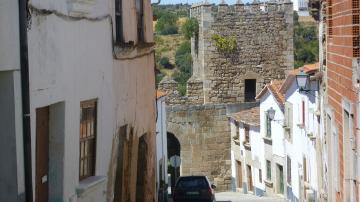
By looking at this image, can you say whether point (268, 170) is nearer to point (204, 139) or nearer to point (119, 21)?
point (204, 139)

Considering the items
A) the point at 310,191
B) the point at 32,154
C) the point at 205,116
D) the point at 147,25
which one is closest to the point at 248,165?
the point at 205,116

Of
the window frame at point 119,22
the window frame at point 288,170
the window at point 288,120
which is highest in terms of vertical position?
the window frame at point 119,22

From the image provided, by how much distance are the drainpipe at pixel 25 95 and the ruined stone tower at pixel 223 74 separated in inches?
1332

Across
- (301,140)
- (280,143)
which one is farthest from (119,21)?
(280,143)

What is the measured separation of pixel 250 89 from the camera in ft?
146

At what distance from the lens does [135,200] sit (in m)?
13.6

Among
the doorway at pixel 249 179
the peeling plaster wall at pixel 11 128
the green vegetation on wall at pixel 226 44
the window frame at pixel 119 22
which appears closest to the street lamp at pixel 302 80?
the window frame at pixel 119 22

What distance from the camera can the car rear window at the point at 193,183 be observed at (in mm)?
25422

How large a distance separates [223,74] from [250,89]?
1779 millimetres

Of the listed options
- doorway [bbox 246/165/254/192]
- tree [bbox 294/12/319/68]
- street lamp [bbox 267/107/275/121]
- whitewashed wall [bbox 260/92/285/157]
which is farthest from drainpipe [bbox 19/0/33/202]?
tree [bbox 294/12/319/68]

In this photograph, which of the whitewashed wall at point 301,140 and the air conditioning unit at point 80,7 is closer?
the air conditioning unit at point 80,7

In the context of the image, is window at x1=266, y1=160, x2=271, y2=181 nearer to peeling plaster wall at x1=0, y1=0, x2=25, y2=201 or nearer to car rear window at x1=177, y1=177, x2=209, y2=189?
car rear window at x1=177, y1=177, x2=209, y2=189

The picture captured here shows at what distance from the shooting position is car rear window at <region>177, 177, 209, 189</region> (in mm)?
25422

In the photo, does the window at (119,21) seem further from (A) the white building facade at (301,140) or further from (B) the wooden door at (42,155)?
(A) the white building facade at (301,140)
